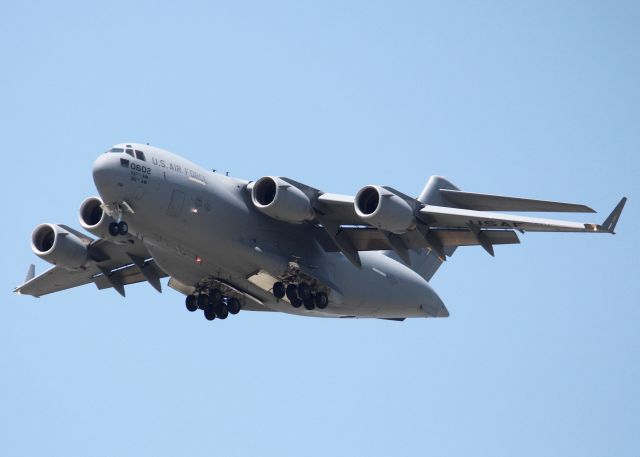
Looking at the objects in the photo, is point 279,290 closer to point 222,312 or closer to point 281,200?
point 222,312

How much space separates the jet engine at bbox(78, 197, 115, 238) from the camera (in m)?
24.0

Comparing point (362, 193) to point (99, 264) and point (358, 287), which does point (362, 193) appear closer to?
point (358, 287)

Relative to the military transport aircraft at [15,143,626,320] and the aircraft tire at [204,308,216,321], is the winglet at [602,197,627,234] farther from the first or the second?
the aircraft tire at [204,308,216,321]

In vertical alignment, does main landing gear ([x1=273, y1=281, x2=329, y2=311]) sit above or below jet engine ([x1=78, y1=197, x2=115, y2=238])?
above

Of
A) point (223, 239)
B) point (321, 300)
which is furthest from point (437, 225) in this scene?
point (223, 239)

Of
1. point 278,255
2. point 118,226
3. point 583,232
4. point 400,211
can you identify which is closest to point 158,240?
point 118,226

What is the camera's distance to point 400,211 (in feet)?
74.7

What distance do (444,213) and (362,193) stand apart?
1570mm

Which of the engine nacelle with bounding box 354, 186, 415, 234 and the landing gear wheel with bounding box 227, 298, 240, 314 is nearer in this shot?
the engine nacelle with bounding box 354, 186, 415, 234

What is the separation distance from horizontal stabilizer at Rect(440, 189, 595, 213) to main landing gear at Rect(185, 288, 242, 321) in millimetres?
5051

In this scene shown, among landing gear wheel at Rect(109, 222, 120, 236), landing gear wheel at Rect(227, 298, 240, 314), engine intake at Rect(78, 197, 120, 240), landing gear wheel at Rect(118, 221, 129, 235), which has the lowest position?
landing gear wheel at Rect(109, 222, 120, 236)

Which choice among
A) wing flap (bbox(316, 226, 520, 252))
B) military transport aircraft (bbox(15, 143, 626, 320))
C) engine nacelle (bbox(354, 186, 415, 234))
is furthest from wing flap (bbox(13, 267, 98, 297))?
engine nacelle (bbox(354, 186, 415, 234))

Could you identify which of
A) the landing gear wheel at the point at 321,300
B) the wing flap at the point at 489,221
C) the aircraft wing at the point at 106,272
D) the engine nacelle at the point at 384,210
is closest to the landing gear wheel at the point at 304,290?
the landing gear wheel at the point at 321,300

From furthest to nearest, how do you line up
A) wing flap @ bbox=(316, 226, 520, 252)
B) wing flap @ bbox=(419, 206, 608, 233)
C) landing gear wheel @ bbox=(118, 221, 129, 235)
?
wing flap @ bbox=(316, 226, 520, 252) < landing gear wheel @ bbox=(118, 221, 129, 235) < wing flap @ bbox=(419, 206, 608, 233)
